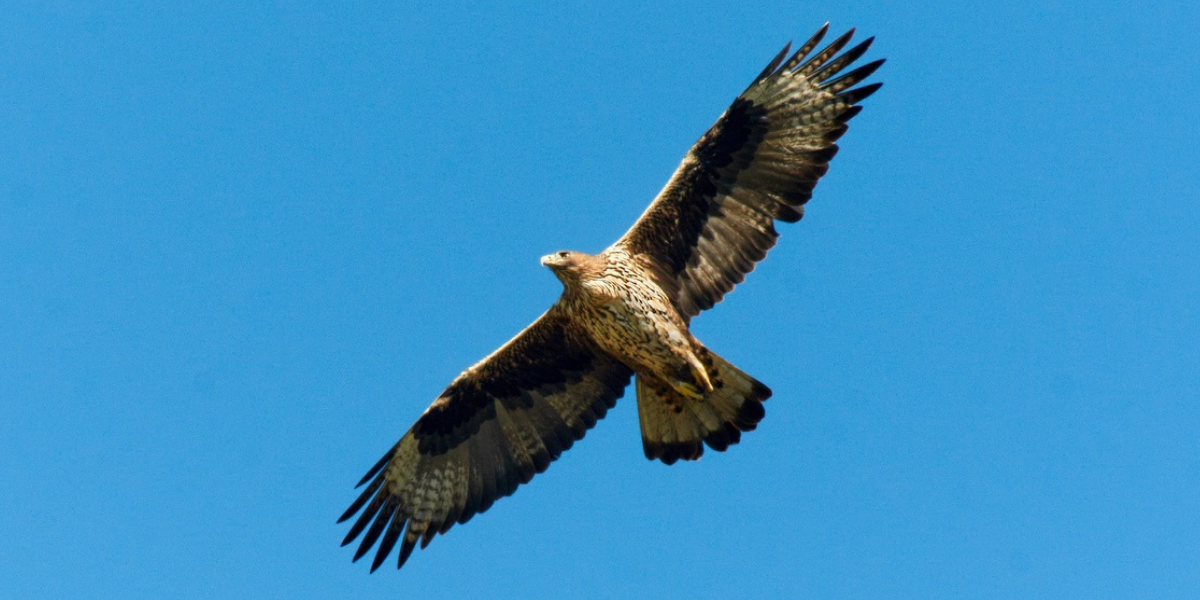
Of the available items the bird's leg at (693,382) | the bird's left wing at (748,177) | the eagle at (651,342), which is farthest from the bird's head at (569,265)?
the bird's leg at (693,382)

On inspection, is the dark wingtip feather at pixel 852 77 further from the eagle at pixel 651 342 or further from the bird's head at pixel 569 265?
the bird's head at pixel 569 265

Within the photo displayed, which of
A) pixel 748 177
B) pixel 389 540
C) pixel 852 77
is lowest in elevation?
pixel 389 540

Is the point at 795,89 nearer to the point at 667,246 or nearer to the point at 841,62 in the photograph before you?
the point at 841,62

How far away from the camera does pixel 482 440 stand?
12273mm

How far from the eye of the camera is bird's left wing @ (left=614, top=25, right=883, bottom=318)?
11.3m

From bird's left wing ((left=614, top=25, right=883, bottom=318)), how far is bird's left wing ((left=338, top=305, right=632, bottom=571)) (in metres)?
1.06

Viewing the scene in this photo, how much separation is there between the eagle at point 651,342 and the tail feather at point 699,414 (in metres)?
0.01

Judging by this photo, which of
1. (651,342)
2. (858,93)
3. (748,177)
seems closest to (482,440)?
(651,342)

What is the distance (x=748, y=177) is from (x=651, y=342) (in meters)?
1.47

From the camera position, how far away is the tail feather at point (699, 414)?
1148cm

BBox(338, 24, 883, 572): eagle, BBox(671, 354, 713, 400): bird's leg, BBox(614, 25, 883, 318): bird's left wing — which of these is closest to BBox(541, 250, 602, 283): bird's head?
BBox(338, 24, 883, 572): eagle

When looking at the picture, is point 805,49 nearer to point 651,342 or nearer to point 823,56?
point 823,56

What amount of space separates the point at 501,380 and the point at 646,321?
1639 millimetres

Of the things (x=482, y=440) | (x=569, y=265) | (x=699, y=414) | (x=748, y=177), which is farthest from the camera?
(x=482, y=440)
